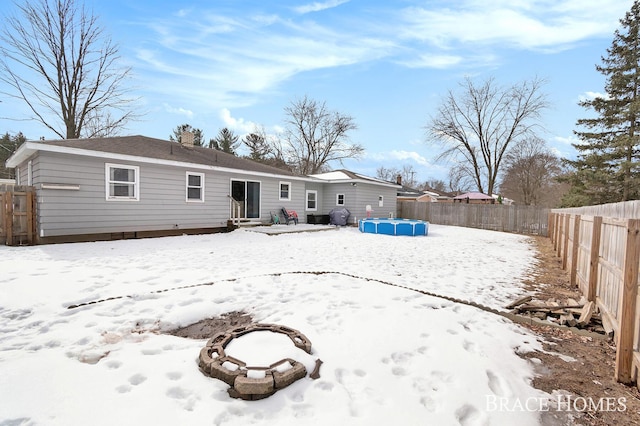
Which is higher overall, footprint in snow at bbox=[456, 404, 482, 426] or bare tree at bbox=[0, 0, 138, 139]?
bare tree at bbox=[0, 0, 138, 139]

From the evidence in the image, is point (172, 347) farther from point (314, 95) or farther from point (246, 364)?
point (314, 95)

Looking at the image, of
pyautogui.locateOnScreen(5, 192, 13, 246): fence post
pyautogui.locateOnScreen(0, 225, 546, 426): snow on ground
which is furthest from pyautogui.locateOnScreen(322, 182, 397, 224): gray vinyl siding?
pyautogui.locateOnScreen(5, 192, 13, 246): fence post

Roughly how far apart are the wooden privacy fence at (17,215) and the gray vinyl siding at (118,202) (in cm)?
33

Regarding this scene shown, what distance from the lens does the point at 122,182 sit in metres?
9.28

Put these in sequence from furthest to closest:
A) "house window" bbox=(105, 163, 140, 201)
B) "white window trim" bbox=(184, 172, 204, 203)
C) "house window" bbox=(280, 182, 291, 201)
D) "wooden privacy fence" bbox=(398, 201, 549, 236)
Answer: "wooden privacy fence" bbox=(398, 201, 549, 236), "house window" bbox=(280, 182, 291, 201), "white window trim" bbox=(184, 172, 204, 203), "house window" bbox=(105, 163, 140, 201)

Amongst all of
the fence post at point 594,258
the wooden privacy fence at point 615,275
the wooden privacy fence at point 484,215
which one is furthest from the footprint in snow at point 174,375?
the wooden privacy fence at point 484,215

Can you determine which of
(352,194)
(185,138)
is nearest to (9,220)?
(185,138)

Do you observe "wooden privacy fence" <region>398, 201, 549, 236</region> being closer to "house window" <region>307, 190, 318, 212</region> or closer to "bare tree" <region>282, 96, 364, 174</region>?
"house window" <region>307, 190, 318, 212</region>

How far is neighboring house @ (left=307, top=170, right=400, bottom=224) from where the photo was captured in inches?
684

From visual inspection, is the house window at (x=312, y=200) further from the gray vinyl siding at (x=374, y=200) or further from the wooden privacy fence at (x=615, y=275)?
the wooden privacy fence at (x=615, y=275)

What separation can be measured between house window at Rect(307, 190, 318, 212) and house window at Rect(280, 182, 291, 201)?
2259 millimetres

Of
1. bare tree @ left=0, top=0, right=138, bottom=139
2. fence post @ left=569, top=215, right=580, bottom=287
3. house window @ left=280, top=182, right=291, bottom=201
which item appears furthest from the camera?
house window @ left=280, top=182, right=291, bottom=201

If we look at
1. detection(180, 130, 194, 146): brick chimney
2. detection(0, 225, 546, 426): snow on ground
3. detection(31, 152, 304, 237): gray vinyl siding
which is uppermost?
detection(180, 130, 194, 146): brick chimney

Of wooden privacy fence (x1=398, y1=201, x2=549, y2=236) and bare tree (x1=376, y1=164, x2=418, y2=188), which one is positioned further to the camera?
bare tree (x1=376, y1=164, x2=418, y2=188)
